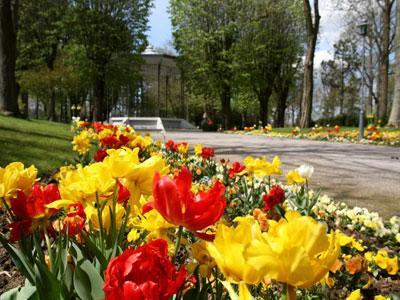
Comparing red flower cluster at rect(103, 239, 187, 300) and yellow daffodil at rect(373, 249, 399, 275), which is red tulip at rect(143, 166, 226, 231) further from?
yellow daffodil at rect(373, 249, 399, 275)

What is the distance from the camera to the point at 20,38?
3506cm

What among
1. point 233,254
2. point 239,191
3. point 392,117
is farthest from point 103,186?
point 392,117

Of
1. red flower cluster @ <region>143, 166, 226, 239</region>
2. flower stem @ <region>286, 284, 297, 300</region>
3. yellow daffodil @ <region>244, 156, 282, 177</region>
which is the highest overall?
red flower cluster @ <region>143, 166, 226, 239</region>

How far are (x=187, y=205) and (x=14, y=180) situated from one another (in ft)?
2.04

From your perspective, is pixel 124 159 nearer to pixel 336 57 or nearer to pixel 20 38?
pixel 20 38

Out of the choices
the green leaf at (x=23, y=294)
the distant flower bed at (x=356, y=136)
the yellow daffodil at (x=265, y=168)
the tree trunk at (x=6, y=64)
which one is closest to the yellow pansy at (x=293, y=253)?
the green leaf at (x=23, y=294)

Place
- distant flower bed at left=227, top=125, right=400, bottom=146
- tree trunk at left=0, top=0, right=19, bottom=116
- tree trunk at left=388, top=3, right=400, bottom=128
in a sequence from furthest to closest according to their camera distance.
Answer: tree trunk at left=388, top=3, right=400, bottom=128
tree trunk at left=0, top=0, right=19, bottom=116
distant flower bed at left=227, top=125, right=400, bottom=146

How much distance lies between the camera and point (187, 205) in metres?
0.86

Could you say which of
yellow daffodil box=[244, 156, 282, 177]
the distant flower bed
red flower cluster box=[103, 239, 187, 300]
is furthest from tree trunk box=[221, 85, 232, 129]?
red flower cluster box=[103, 239, 187, 300]

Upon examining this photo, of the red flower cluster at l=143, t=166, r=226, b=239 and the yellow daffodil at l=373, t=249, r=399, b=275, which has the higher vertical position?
the red flower cluster at l=143, t=166, r=226, b=239

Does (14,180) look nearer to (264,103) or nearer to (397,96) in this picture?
(397,96)

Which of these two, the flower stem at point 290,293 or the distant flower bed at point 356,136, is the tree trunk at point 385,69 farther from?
the flower stem at point 290,293

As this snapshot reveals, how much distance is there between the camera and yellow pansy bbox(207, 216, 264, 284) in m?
0.67

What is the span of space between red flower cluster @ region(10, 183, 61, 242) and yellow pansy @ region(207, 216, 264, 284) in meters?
0.65
